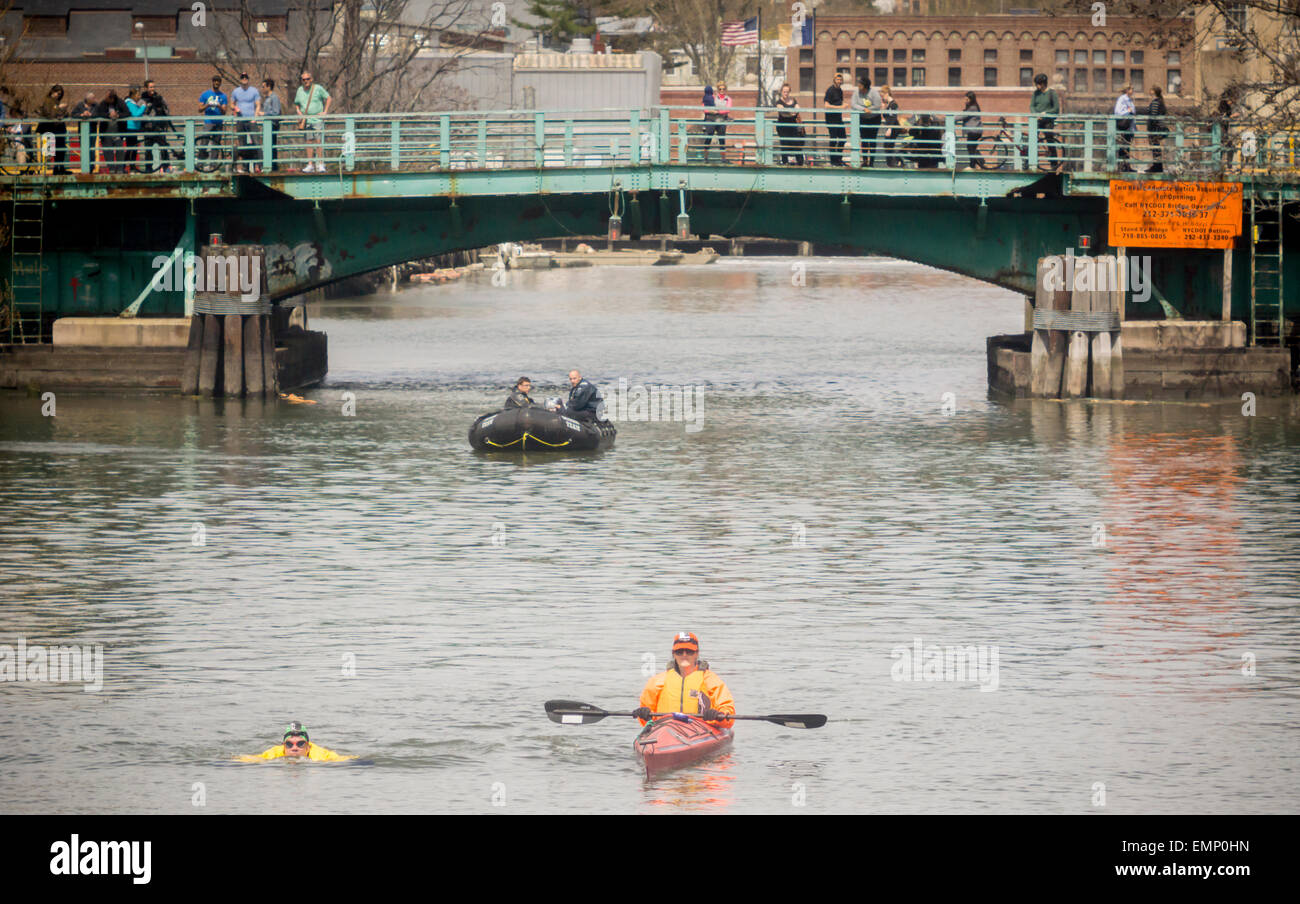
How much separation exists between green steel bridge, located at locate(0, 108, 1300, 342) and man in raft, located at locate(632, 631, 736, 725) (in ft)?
85.5

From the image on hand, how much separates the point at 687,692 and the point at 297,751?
4.06m

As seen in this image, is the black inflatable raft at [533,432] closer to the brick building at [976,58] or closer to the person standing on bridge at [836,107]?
the person standing on bridge at [836,107]

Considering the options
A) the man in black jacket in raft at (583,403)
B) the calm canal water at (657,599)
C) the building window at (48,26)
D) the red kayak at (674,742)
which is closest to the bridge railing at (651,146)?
the man in black jacket in raft at (583,403)

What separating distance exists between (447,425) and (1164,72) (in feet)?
288

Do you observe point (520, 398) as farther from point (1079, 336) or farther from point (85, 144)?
point (1079, 336)

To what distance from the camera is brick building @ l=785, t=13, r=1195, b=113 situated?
127m

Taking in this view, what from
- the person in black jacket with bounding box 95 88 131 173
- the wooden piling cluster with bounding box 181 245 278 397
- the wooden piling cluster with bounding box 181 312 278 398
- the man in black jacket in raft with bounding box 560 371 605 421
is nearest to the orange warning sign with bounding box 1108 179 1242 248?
the man in black jacket in raft with bounding box 560 371 605 421

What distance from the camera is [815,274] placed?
12169cm

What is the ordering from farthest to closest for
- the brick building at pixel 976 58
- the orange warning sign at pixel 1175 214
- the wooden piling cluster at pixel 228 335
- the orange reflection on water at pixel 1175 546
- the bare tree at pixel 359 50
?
the brick building at pixel 976 58
the bare tree at pixel 359 50
the wooden piling cluster at pixel 228 335
the orange warning sign at pixel 1175 214
the orange reflection on water at pixel 1175 546

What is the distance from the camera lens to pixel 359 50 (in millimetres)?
74125

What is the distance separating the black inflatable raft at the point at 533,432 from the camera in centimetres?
4362

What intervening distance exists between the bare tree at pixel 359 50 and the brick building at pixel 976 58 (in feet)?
102
